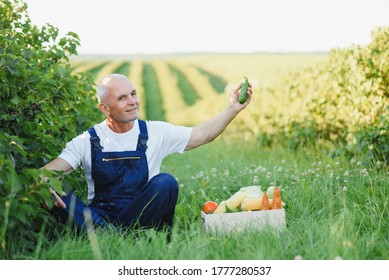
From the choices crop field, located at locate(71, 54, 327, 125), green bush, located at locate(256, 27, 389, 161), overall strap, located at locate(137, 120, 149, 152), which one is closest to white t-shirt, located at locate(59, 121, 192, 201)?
overall strap, located at locate(137, 120, 149, 152)

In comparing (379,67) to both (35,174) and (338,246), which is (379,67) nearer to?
(338,246)

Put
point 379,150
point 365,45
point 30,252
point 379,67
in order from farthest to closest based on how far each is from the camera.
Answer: point 365,45
point 379,67
point 379,150
point 30,252

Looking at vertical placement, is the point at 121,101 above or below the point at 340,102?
above

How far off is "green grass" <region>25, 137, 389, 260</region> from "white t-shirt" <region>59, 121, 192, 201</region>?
459 millimetres

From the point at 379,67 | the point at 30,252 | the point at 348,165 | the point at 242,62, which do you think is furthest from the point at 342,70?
the point at 242,62

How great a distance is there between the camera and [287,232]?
3617 millimetres

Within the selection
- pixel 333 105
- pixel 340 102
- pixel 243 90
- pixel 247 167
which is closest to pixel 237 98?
pixel 243 90

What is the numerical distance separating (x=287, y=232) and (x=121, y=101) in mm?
1485

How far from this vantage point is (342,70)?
7.37m

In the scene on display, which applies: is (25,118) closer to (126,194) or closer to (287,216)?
(126,194)

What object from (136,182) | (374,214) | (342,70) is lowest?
(374,214)

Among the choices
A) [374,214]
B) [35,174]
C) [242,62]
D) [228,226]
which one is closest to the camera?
[35,174]

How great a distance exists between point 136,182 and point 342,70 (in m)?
4.18

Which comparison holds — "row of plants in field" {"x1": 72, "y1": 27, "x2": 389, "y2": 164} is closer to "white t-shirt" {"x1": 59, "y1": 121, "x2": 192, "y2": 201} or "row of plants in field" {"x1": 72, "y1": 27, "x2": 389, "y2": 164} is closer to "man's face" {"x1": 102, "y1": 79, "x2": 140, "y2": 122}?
"white t-shirt" {"x1": 59, "y1": 121, "x2": 192, "y2": 201}
